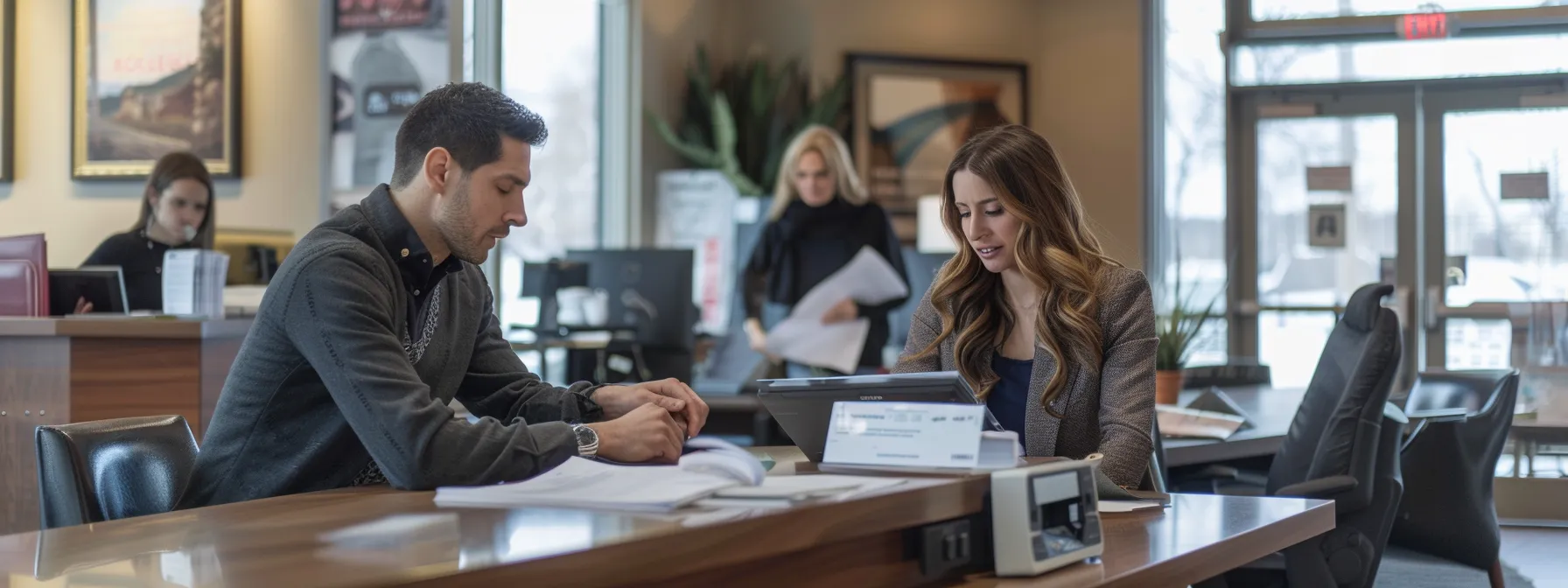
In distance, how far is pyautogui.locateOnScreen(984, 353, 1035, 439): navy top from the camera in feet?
8.55

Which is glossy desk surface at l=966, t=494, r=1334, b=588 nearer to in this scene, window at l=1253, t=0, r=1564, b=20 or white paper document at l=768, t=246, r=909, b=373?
white paper document at l=768, t=246, r=909, b=373

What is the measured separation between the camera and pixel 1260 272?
834 centimetres

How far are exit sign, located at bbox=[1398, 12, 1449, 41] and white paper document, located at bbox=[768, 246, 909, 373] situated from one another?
4044 millimetres

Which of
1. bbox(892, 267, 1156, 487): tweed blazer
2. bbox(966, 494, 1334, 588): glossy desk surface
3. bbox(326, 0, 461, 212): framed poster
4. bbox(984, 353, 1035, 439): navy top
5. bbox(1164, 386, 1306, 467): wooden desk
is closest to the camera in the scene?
bbox(966, 494, 1334, 588): glossy desk surface

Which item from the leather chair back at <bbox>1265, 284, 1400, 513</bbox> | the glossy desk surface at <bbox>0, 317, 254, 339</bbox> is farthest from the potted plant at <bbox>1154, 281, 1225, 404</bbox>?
the glossy desk surface at <bbox>0, 317, 254, 339</bbox>

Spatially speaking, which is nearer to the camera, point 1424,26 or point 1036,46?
point 1424,26

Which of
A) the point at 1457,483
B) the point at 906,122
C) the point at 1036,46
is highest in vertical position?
the point at 1036,46

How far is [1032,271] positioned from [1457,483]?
1.84 m

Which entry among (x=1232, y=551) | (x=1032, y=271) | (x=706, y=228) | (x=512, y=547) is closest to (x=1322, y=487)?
(x=1032, y=271)

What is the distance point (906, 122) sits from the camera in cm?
859

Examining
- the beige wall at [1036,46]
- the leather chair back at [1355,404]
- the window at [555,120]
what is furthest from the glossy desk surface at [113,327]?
the beige wall at [1036,46]

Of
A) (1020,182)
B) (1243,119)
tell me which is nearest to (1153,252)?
(1243,119)

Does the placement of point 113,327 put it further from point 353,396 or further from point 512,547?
point 512,547

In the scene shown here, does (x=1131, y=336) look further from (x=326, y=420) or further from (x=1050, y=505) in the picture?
(x=326, y=420)
